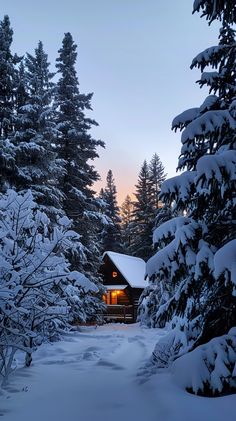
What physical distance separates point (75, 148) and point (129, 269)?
14349mm

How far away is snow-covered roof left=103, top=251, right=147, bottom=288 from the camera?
104 ft

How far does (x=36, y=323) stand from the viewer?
819 cm

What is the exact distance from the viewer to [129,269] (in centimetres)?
3300

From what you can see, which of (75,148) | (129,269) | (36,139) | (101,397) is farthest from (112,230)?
(101,397)

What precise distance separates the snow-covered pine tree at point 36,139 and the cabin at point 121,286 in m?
14.9

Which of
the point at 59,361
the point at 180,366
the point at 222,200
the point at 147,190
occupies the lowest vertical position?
the point at 59,361

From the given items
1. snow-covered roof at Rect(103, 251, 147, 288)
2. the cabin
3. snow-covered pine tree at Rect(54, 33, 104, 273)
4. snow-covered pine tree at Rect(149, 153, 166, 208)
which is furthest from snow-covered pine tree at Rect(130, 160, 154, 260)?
snow-covered pine tree at Rect(54, 33, 104, 273)

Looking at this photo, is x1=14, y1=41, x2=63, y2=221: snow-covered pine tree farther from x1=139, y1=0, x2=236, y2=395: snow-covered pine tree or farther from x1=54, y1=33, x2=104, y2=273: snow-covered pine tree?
x1=139, y1=0, x2=236, y2=395: snow-covered pine tree

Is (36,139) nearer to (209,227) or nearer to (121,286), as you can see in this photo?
(209,227)

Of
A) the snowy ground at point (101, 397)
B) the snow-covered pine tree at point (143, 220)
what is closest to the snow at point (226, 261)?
the snowy ground at point (101, 397)

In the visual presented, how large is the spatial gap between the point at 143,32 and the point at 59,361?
16.2 meters

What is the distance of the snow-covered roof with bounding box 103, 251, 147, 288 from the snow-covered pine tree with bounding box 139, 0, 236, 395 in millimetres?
24920

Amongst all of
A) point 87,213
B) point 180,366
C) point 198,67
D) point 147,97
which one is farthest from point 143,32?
point 180,366

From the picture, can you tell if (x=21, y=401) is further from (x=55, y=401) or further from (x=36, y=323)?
(x=36, y=323)
